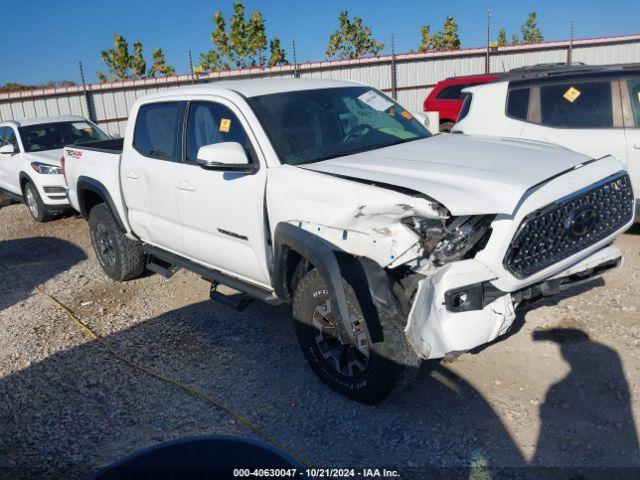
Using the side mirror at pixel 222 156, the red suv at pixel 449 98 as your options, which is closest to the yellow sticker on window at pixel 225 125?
the side mirror at pixel 222 156

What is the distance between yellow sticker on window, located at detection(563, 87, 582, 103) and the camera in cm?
645

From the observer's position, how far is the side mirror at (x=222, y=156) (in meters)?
3.71

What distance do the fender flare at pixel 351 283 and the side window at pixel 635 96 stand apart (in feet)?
14.3

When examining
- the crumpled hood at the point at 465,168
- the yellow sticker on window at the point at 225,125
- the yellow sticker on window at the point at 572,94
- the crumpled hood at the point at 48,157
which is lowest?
the crumpled hood at the point at 48,157

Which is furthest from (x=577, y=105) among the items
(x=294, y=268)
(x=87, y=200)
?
(x=87, y=200)

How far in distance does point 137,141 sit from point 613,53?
18.0 m

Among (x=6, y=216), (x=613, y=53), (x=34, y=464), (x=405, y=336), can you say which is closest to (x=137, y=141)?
(x=34, y=464)

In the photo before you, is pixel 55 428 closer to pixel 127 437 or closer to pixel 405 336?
pixel 127 437

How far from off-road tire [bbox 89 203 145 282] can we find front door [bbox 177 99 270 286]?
1412mm

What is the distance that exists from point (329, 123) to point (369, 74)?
584 inches

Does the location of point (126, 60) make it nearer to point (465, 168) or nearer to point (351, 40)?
point (351, 40)

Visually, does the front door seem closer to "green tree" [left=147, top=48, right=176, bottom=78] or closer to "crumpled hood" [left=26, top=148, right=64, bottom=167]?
"crumpled hood" [left=26, top=148, right=64, bottom=167]

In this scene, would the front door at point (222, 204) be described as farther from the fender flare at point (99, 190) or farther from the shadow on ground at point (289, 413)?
the fender flare at point (99, 190)

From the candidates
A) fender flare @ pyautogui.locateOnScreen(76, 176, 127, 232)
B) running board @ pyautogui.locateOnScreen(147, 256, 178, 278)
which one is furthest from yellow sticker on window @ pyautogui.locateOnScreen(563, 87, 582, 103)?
fender flare @ pyautogui.locateOnScreen(76, 176, 127, 232)
